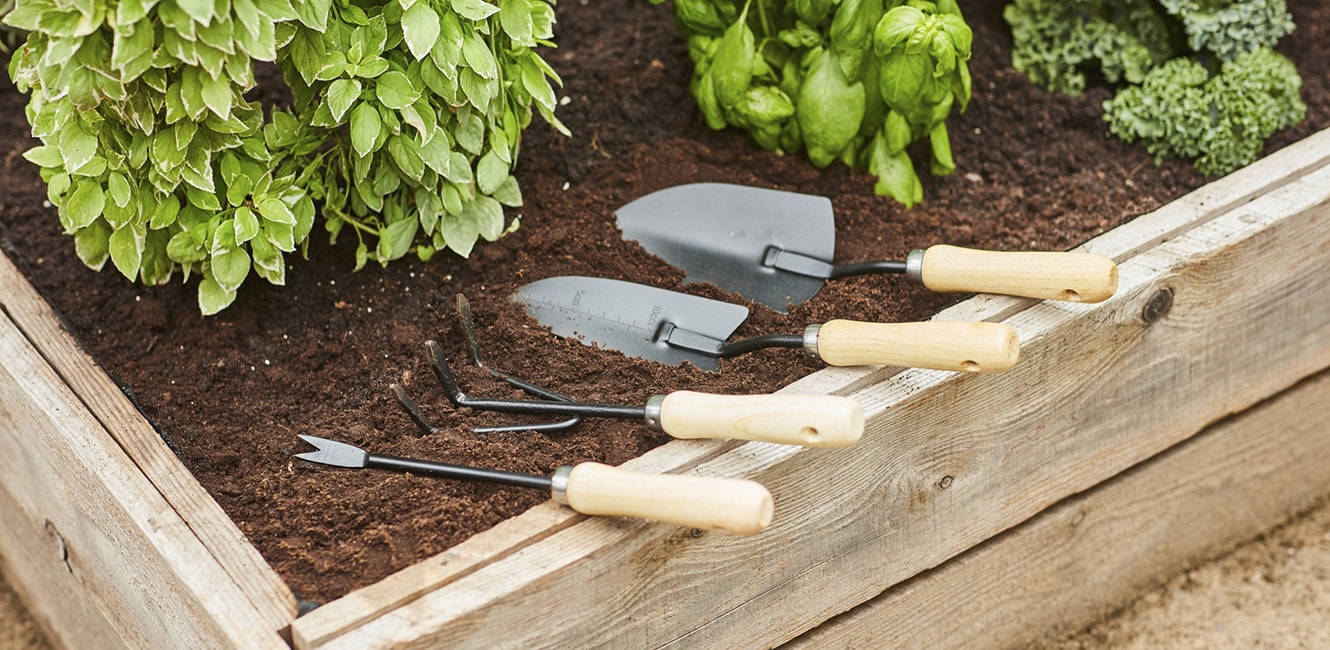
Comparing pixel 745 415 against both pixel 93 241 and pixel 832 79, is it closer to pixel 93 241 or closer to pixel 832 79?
pixel 832 79

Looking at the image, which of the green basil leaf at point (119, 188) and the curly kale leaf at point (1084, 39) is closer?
the green basil leaf at point (119, 188)

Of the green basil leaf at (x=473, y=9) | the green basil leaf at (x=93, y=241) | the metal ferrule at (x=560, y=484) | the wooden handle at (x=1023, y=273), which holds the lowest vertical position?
the metal ferrule at (x=560, y=484)

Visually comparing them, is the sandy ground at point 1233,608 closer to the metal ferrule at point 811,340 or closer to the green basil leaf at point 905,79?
the metal ferrule at point 811,340

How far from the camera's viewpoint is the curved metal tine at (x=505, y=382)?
4.86ft

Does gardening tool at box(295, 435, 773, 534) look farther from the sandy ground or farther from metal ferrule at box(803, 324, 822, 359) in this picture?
the sandy ground

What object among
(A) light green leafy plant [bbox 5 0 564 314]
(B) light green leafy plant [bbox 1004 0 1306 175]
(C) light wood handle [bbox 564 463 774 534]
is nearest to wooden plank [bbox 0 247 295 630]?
(A) light green leafy plant [bbox 5 0 564 314]

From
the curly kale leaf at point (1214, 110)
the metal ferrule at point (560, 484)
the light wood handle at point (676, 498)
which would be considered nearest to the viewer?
the light wood handle at point (676, 498)

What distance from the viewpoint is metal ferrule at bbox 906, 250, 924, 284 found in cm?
162

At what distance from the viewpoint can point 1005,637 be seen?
1.88 meters

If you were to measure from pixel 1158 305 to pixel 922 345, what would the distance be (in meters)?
0.46

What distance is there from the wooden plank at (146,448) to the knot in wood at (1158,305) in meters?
1.14

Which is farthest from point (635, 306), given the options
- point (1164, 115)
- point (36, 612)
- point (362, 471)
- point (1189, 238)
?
point (36, 612)

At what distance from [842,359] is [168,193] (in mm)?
876

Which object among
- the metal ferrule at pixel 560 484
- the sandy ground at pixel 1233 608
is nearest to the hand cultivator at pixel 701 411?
the metal ferrule at pixel 560 484
